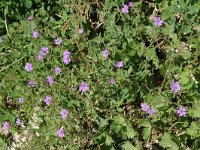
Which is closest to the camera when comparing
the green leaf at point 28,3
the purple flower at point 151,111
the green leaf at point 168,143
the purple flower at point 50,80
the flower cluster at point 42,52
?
the green leaf at point 168,143

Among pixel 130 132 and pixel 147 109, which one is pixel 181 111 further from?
pixel 130 132

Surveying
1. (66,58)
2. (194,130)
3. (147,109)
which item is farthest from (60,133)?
(194,130)

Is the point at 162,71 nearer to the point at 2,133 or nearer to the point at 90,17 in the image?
the point at 90,17

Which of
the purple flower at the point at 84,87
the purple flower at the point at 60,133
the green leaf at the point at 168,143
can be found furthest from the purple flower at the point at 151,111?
the purple flower at the point at 60,133

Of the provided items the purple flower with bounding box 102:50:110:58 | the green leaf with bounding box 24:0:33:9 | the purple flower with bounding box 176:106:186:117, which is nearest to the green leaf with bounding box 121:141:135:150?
the purple flower with bounding box 176:106:186:117

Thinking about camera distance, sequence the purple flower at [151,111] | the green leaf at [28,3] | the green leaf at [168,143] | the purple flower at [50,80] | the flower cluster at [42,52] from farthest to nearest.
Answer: the green leaf at [28,3] → the flower cluster at [42,52] → the purple flower at [50,80] → the purple flower at [151,111] → the green leaf at [168,143]

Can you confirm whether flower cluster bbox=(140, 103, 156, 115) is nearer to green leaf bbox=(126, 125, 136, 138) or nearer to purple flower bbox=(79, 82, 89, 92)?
green leaf bbox=(126, 125, 136, 138)

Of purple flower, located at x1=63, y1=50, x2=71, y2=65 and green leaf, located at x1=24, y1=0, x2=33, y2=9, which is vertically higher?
green leaf, located at x1=24, y1=0, x2=33, y2=9

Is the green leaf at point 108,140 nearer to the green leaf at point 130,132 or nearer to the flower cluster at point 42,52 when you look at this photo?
the green leaf at point 130,132

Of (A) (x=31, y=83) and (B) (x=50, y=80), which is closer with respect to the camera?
(B) (x=50, y=80)
